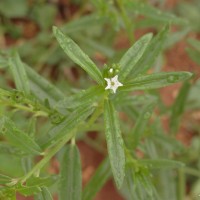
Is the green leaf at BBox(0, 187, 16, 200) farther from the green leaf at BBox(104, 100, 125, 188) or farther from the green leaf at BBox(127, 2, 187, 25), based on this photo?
the green leaf at BBox(127, 2, 187, 25)

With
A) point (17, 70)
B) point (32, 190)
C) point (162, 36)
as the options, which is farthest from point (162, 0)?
point (32, 190)

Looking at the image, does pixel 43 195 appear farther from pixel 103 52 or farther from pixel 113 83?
pixel 103 52

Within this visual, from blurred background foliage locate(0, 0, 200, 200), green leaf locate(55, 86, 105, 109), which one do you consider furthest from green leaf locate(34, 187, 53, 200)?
blurred background foliage locate(0, 0, 200, 200)

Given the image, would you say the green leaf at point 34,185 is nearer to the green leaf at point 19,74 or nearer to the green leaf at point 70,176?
the green leaf at point 70,176

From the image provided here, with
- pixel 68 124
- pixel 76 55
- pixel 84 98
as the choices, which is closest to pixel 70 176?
pixel 68 124

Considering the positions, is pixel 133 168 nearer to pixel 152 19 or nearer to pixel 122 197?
pixel 152 19

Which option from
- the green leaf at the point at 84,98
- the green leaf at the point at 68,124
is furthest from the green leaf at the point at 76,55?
the green leaf at the point at 68,124
